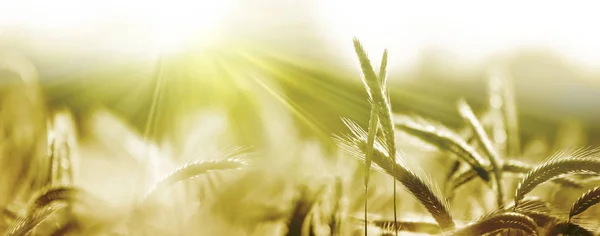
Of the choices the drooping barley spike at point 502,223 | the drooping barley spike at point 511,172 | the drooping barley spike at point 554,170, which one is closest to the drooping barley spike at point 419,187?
the drooping barley spike at point 502,223

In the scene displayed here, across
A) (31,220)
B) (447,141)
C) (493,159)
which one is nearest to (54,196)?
(31,220)

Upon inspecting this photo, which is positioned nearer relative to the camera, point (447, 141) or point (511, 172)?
point (447, 141)

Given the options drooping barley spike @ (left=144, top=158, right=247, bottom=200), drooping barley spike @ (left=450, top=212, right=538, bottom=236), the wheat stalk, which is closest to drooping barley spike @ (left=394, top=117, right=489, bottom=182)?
the wheat stalk

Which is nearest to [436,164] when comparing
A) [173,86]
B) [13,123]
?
[173,86]

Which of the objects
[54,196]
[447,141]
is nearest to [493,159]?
[447,141]

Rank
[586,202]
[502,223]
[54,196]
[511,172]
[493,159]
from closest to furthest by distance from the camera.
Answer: [502,223] → [586,202] → [54,196] → [493,159] → [511,172]

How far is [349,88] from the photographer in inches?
93.1

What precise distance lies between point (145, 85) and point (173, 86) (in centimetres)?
15

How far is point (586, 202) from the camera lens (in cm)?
102

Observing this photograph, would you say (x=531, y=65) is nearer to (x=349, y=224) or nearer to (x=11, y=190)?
(x=349, y=224)

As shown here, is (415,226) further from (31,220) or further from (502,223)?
(31,220)

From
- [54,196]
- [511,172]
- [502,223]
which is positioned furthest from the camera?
[511,172]

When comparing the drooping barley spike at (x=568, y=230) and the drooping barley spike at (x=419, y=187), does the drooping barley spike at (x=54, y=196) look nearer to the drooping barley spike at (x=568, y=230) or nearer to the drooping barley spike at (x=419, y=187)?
the drooping barley spike at (x=419, y=187)

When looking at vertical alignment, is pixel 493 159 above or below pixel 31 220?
above
